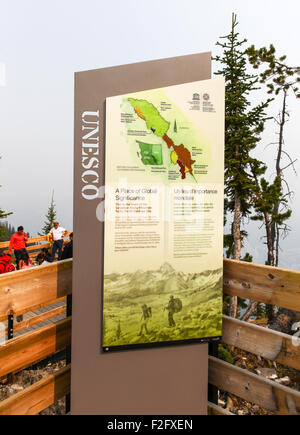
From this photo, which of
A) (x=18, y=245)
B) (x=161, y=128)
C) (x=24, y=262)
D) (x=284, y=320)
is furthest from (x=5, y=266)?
(x=284, y=320)

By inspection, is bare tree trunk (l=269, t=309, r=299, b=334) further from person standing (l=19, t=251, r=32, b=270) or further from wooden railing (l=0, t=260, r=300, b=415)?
wooden railing (l=0, t=260, r=300, b=415)

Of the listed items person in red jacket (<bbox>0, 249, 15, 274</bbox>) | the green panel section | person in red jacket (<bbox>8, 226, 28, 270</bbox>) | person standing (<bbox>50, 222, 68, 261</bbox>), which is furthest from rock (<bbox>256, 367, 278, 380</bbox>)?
the green panel section

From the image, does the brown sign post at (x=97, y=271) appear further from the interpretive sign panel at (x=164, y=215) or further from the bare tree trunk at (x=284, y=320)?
the bare tree trunk at (x=284, y=320)

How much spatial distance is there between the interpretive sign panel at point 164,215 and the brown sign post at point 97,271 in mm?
83

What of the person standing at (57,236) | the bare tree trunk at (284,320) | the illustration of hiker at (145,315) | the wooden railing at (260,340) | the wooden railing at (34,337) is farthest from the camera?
the bare tree trunk at (284,320)

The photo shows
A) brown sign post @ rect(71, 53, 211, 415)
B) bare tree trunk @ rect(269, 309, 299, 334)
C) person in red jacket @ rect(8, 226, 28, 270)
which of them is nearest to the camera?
brown sign post @ rect(71, 53, 211, 415)

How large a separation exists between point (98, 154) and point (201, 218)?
1034mm

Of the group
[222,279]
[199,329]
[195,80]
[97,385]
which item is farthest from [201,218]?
[97,385]

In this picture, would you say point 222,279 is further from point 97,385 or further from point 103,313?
point 97,385

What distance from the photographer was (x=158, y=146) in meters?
2.48

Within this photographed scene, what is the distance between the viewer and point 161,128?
2.48 m

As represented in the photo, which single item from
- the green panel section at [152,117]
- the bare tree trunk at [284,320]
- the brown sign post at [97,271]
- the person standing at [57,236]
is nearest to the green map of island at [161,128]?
the green panel section at [152,117]

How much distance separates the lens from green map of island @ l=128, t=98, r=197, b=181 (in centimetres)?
243

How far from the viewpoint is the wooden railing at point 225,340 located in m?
2.09
